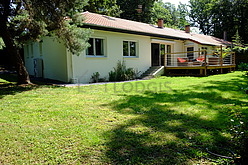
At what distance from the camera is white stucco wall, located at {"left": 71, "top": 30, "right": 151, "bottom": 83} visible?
1150cm

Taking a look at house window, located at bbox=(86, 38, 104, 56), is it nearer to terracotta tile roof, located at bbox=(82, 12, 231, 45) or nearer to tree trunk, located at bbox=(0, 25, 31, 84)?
terracotta tile roof, located at bbox=(82, 12, 231, 45)

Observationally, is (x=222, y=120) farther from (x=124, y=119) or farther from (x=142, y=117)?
(x=124, y=119)

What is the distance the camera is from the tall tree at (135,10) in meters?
31.6

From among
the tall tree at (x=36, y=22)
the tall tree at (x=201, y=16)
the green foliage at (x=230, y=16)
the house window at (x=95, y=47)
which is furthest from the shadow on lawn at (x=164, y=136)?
the tall tree at (x=201, y=16)

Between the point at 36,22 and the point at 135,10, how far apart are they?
25265mm

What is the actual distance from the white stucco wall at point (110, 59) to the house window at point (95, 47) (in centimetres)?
27

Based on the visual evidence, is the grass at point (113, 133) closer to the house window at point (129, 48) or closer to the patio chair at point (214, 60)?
the house window at point (129, 48)

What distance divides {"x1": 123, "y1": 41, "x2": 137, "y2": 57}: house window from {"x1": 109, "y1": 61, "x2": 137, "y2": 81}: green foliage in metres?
1.07

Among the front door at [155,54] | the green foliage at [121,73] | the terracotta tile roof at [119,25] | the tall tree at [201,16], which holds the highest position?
the tall tree at [201,16]

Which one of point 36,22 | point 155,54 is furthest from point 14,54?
point 155,54

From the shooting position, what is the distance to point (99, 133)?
3.12 metres

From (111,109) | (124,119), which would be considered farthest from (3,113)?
(124,119)

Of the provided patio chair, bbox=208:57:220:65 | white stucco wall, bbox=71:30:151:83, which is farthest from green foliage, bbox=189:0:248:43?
white stucco wall, bbox=71:30:151:83

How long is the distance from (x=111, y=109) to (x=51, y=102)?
191 cm
